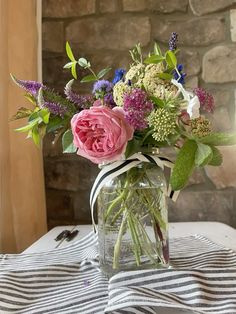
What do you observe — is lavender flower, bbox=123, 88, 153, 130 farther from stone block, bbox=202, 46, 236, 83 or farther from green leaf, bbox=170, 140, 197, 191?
stone block, bbox=202, 46, 236, 83

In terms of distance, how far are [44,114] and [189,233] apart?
693 millimetres

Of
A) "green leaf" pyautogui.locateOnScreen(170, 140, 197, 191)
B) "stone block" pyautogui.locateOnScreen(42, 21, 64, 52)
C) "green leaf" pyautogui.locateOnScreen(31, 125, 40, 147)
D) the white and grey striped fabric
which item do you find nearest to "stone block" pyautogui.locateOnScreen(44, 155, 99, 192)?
"stone block" pyautogui.locateOnScreen(42, 21, 64, 52)

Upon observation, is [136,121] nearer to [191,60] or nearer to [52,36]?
[191,60]

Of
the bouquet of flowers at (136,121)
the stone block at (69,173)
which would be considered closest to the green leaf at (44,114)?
the bouquet of flowers at (136,121)

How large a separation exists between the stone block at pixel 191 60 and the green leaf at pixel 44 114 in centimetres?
→ 103

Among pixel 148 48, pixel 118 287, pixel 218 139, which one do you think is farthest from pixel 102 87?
pixel 148 48

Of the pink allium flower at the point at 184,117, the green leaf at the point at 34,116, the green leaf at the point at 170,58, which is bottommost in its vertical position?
the pink allium flower at the point at 184,117

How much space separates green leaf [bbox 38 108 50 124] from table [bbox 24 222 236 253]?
1.47 ft

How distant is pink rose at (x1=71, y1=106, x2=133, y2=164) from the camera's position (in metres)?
0.75

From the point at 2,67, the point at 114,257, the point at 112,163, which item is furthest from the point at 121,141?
the point at 2,67

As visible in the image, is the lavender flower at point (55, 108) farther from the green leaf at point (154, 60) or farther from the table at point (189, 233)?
the table at point (189, 233)

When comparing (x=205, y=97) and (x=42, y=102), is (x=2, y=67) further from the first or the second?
(x=205, y=97)

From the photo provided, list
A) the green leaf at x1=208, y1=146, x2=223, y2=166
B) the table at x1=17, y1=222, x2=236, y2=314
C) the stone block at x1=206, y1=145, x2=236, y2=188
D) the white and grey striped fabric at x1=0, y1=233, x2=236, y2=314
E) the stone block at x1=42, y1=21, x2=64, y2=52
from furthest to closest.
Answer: the stone block at x1=42, y1=21, x2=64, y2=52 → the stone block at x1=206, y1=145, x2=236, y2=188 → the table at x1=17, y1=222, x2=236, y2=314 → the green leaf at x1=208, y1=146, x2=223, y2=166 → the white and grey striped fabric at x1=0, y1=233, x2=236, y2=314

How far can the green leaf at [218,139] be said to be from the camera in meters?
0.76
